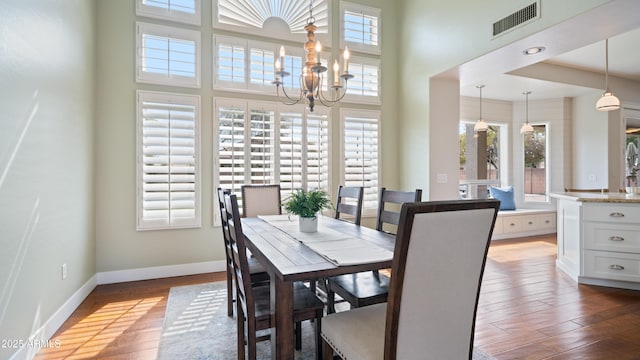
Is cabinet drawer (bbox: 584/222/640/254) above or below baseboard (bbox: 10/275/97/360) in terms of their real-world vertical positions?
above

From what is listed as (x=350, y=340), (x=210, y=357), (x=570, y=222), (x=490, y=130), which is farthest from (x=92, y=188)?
(x=490, y=130)

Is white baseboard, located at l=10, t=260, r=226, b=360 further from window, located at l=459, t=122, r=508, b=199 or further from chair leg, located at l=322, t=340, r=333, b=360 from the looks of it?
window, located at l=459, t=122, r=508, b=199

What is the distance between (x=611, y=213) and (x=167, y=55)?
16.9 feet

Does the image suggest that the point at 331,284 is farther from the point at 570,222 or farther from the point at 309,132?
the point at 570,222

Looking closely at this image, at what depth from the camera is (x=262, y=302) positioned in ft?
6.00

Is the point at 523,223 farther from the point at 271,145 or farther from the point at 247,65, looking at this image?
the point at 247,65

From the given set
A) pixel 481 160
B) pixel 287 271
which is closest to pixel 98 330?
pixel 287 271

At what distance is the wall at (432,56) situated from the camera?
11.0 ft

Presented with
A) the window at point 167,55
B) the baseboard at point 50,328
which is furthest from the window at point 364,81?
the baseboard at point 50,328

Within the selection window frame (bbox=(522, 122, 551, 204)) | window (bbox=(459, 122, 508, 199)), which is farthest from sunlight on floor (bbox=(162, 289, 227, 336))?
window frame (bbox=(522, 122, 551, 204))

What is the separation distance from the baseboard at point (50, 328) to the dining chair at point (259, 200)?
1629mm

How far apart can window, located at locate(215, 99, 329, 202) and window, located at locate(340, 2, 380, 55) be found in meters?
1.17

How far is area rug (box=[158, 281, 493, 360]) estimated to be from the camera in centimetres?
215

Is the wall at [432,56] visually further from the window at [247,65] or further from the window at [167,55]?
the window at [167,55]
